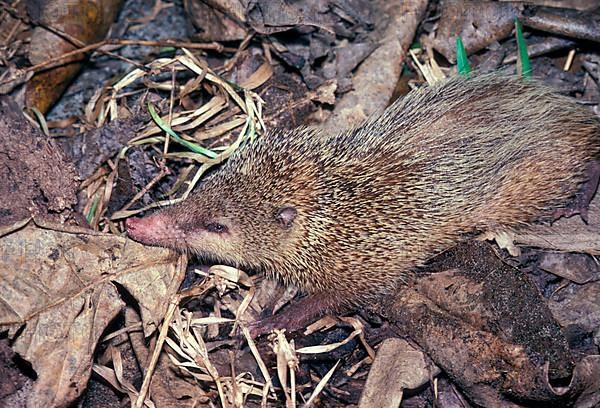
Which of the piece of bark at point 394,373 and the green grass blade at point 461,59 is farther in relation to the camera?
the green grass blade at point 461,59

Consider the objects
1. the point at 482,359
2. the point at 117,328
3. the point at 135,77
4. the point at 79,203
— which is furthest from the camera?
the point at 135,77

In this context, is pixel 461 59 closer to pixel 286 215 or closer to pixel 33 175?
pixel 286 215

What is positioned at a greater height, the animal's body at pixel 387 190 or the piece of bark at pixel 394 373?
the animal's body at pixel 387 190

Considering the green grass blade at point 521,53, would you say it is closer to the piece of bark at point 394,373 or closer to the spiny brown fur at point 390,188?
the spiny brown fur at point 390,188

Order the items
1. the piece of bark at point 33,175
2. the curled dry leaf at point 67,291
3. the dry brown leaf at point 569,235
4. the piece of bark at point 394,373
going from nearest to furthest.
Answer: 1. the curled dry leaf at point 67,291
2. the piece of bark at point 394,373
3. the piece of bark at point 33,175
4. the dry brown leaf at point 569,235

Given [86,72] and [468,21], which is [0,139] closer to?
[86,72]

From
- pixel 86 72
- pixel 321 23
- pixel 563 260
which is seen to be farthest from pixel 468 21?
pixel 86 72

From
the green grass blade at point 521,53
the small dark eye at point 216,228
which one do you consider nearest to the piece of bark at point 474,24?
the green grass blade at point 521,53
